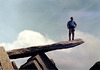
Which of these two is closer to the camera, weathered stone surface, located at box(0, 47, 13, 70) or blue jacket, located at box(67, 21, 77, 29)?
weathered stone surface, located at box(0, 47, 13, 70)

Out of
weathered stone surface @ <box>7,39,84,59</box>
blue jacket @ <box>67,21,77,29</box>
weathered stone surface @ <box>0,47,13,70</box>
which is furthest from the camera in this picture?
blue jacket @ <box>67,21,77,29</box>

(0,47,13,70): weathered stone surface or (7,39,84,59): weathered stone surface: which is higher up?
(7,39,84,59): weathered stone surface

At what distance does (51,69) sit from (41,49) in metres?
1.30

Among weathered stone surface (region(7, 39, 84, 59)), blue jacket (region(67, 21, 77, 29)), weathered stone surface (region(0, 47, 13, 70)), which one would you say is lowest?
weathered stone surface (region(0, 47, 13, 70))

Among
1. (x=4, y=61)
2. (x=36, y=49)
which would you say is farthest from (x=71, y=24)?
(x=4, y=61)

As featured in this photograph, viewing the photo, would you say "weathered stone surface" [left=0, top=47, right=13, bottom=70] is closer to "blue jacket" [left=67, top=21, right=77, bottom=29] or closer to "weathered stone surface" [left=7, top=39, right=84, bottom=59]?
"weathered stone surface" [left=7, top=39, right=84, bottom=59]

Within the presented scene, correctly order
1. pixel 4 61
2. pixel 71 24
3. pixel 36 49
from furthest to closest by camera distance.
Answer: pixel 71 24 < pixel 36 49 < pixel 4 61

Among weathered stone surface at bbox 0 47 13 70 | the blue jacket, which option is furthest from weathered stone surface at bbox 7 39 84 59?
the blue jacket

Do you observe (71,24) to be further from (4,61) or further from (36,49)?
(4,61)

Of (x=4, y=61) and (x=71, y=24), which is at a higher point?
Result: (x=71, y=24)

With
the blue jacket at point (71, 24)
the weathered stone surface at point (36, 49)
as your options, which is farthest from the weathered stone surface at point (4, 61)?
the blue jacket at point (71, 24)

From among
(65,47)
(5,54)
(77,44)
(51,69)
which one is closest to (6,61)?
(5,54)

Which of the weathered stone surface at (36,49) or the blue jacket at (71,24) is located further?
the blue jacket at (71,24)

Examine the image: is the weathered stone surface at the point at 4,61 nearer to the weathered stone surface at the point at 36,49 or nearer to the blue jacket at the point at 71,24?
the weathered stone surface at the point at 36,49
